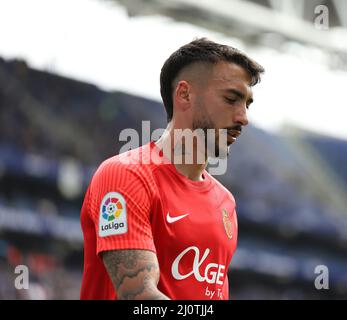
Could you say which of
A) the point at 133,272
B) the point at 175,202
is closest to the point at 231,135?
the point at 175,202

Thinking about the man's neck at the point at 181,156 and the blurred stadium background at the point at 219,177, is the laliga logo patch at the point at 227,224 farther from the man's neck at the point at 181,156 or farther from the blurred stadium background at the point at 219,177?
the blurred stadium background at the point at 219,177

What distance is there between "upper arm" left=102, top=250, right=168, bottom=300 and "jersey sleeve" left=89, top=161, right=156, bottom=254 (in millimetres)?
27

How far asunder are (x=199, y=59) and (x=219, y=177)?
12.1 m

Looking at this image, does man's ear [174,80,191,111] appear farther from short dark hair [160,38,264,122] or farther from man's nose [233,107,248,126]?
man's nose [233,107,248,126]

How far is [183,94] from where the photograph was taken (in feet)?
10.1

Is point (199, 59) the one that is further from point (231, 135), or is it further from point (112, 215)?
point (112, 215)

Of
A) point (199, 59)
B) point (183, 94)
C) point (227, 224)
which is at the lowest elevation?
point (227, 224)

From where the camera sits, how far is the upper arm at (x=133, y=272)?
2.52m

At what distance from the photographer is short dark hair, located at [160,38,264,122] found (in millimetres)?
2990

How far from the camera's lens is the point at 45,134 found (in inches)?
494

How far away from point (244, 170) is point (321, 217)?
87.9 inches

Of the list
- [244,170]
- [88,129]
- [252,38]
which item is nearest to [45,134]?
[88,129]

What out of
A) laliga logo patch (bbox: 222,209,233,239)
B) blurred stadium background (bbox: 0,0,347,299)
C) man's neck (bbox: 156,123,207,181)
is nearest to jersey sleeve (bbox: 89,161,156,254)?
man's neck (bbox: 156,123,207,181)
